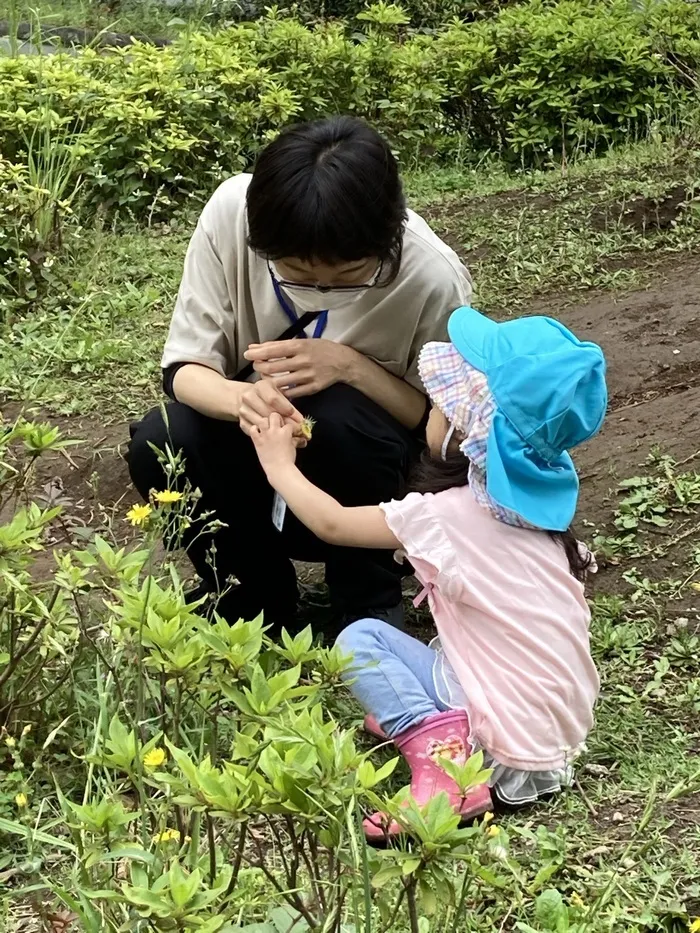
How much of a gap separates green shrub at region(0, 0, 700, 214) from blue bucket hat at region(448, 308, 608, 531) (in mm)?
3612

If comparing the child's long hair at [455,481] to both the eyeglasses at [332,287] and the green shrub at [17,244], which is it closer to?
the eyeglasses at [332,287]

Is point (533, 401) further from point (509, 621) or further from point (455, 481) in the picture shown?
point (509, 621)

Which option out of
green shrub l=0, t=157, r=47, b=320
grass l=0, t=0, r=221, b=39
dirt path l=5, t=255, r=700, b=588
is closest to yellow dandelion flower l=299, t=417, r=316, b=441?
dirt path l=5, t=255, r=700, b=588

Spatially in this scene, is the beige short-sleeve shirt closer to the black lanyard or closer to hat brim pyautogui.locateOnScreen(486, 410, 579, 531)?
the black lanyard

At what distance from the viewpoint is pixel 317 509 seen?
2.17 m

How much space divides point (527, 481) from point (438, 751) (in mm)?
501

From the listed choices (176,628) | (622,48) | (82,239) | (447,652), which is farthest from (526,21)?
(176,628)

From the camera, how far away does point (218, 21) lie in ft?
29.6

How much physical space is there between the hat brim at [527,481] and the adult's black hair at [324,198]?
494 mm

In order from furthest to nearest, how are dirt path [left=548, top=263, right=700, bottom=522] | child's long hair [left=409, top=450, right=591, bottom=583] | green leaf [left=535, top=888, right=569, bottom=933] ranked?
dirt path [left=548, top=263, right=700, bottom=522]
child's long hair [left=409, top=450, right=591, bottom=583]
green leaf [left=535, top=888, right=569, bottom=933]

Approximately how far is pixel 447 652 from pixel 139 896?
1123 millimetres

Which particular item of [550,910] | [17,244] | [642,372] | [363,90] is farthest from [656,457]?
[363,90]

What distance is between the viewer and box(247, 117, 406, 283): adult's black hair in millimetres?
2154

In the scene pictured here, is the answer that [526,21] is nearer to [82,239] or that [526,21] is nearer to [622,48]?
[622,48]
